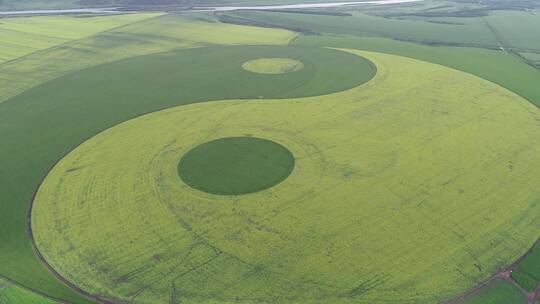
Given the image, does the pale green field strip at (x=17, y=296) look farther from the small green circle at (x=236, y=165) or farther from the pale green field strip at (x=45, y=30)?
the pale green field strip at (x=45, y=30)

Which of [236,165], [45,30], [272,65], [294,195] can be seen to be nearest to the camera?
[294,195]

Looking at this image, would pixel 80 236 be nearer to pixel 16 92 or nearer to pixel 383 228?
pixel 383 228

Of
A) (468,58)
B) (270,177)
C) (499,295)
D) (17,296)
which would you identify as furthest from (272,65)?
(17,296)

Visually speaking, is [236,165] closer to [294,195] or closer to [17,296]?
[294,195]

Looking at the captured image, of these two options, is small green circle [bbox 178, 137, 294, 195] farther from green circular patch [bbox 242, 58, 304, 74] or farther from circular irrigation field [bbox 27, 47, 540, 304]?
green circular patch [bbox 242, 58, 304, 74]

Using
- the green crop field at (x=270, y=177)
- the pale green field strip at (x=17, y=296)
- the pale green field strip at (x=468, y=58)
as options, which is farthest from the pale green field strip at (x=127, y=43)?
the pale green field strip at (x=17, y=296)

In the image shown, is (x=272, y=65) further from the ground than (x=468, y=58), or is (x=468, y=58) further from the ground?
(x=468, y=58)

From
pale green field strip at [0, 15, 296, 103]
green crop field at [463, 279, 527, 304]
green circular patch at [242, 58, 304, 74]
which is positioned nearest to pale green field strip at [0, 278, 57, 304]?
green crop field at [463, 279, 527, 304]
